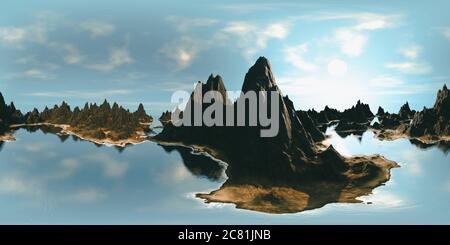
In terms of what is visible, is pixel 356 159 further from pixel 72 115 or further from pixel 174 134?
pixel 72 115

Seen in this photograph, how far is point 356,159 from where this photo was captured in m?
98.7

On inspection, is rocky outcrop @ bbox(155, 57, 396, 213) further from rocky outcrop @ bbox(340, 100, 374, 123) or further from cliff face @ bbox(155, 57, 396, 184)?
rocky outcrop @ bbox(340, 100, 374, 123)

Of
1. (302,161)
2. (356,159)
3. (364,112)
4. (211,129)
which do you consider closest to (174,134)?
(211,129)

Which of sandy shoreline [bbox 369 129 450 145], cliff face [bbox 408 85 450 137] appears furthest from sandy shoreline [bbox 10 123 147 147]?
cliff face [bbox 408 85 450 137]

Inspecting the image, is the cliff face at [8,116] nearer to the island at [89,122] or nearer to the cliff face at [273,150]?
the island at [89,122]

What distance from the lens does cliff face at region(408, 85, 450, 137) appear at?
128625mm

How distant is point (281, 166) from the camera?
95.1 meters

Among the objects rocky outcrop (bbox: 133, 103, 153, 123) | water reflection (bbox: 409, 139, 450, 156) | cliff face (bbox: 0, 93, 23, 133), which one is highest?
rocky outcrop (bbox: 133, 103, 153, 123)

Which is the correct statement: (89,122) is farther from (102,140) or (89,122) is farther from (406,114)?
(406,114)

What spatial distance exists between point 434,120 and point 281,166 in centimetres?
6111

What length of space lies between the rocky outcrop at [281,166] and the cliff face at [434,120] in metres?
39.0

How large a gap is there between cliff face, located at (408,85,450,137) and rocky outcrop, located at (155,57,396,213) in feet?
128

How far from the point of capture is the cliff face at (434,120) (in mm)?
128625

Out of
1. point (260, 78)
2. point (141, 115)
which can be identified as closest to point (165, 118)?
point (141, 115)
